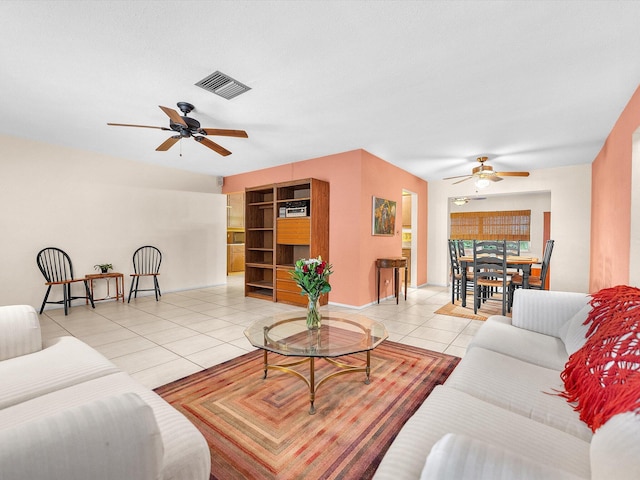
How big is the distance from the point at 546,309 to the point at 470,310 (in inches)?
100

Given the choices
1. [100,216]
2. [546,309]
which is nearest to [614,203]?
[546,309]

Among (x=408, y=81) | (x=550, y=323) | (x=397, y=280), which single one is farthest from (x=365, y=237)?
(x=550, y=323)

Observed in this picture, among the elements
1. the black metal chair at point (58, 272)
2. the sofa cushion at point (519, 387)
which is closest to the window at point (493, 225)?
the sofa cushion at point (519, 387)

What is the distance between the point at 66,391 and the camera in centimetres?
137

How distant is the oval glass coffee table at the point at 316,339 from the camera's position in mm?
1946

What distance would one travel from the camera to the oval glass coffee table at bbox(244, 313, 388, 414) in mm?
1946

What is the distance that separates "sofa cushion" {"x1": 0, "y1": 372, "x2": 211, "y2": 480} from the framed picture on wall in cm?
409

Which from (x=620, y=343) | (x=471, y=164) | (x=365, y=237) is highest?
(x=471, y=164)

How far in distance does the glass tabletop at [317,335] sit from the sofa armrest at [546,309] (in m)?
1.05

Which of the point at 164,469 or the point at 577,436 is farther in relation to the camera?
the point at 577,436

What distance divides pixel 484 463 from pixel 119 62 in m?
3.30

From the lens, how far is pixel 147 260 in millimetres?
5758

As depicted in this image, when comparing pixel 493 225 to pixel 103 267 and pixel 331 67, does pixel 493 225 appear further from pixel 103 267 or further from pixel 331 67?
pixel 103 267

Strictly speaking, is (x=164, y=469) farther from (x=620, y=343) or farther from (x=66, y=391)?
(x=620, y=343)
